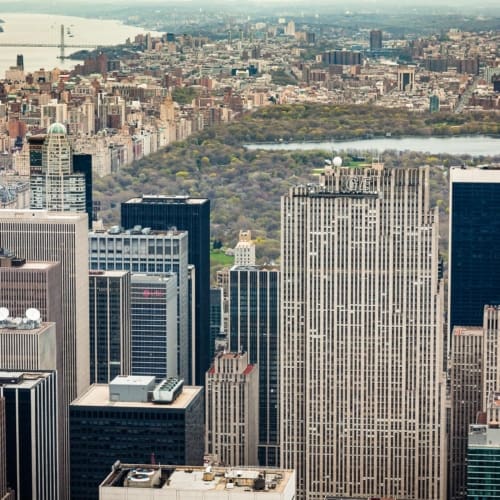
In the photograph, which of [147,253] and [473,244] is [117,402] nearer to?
[147,253]

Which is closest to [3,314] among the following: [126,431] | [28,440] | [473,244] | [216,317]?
[28,440]

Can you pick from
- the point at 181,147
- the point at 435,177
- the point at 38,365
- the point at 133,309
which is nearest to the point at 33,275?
the point at 38,365

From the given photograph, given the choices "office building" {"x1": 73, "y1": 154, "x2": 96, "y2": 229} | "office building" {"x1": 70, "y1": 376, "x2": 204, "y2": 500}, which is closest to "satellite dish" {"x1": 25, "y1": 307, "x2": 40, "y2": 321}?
"office building" {"x1": 70, "y1": 376, "x2": 204, "y2": 500}

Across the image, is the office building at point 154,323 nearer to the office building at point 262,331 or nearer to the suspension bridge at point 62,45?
the office building at point 262,331

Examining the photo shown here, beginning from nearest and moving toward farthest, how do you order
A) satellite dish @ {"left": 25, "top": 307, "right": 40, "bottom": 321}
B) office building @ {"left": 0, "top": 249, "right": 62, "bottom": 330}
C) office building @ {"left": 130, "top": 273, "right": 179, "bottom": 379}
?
satellite dish @ {"left": 25, "top": 307, "right": 40, "bottom": 321} < office building @ {"left": 0, "top": 249, "right": 62, "bottom": 330} < office building @ {"left": 130, "top": 273, "right": 179, "bottom": 379}

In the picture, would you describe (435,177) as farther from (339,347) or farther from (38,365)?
(38,365)

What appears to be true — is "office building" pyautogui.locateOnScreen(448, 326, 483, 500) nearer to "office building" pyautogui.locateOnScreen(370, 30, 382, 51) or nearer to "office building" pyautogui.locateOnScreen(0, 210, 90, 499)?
"office building" pyautogui.locateOnScreen(0, 210, 90, 499)
